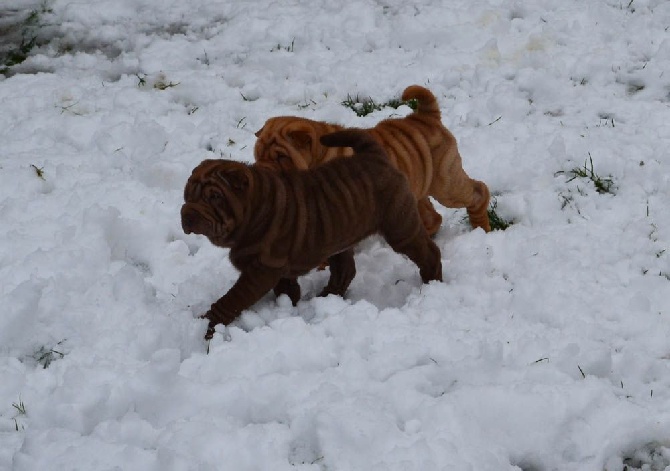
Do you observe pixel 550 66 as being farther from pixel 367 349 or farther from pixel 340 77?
pixel 367 349

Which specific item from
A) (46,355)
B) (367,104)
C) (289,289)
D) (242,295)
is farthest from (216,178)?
(367,104)

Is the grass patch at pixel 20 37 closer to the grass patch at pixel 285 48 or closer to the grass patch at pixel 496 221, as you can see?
the grass patch at pixel 285 48

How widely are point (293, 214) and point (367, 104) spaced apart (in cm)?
220

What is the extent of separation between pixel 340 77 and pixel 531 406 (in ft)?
10.9

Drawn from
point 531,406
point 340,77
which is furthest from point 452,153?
point 340,77

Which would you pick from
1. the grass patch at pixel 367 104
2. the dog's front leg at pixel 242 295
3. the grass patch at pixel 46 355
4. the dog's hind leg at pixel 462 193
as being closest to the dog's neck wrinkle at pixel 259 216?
the dog's front leg at pixel 242 295

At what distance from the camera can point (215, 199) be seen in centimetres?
289

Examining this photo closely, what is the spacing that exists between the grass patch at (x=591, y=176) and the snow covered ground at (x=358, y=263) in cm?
3

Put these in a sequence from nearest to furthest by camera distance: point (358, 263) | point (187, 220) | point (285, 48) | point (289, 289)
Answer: point (187, 220)
point (289, 289)
point (358, 263)
point (285, 48)

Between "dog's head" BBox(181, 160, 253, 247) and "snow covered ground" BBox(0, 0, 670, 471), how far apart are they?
0.44m

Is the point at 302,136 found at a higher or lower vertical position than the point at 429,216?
higher

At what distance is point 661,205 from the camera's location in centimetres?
390

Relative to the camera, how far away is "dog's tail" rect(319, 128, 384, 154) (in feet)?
10.8

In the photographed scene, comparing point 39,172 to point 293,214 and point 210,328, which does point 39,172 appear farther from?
point 293,214
